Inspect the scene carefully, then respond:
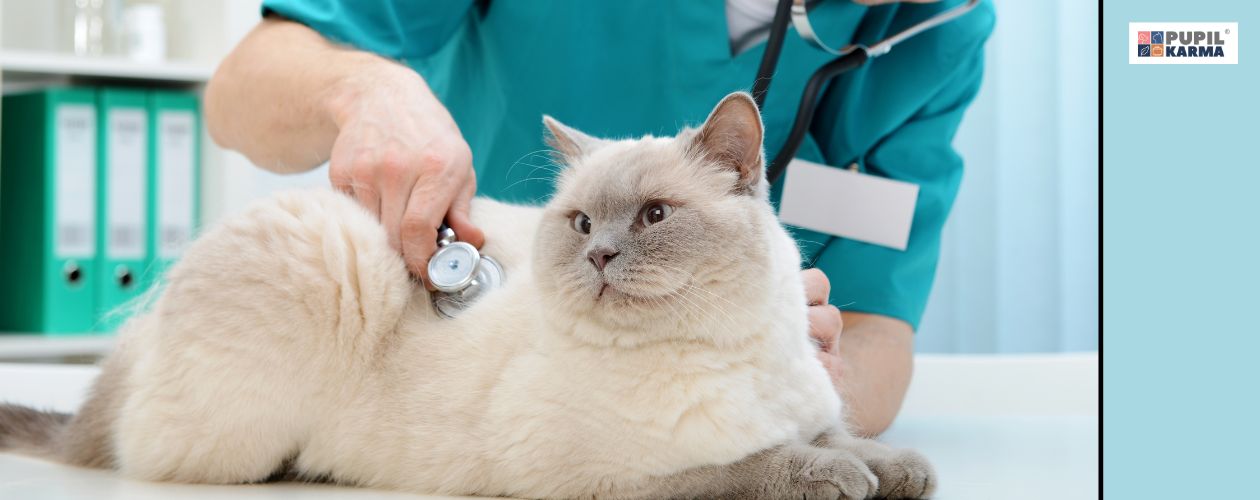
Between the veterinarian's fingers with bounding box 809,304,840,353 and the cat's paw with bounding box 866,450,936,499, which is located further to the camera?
the veterinarian's fingers with bounding box 809,304,840,353

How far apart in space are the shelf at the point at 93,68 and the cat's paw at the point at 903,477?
2138mm

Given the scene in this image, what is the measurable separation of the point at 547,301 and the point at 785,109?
80 cm

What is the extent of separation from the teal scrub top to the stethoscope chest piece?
1.66ft

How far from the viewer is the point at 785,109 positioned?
5.60ft

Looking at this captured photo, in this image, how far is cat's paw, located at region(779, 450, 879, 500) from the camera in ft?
3.00

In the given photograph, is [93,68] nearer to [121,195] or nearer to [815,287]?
[121,195]

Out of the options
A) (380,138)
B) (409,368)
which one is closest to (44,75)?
(380,138)

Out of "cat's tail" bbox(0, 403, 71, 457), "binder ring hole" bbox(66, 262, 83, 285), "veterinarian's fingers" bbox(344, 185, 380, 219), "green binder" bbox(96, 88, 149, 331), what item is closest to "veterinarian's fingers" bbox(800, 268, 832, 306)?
"veterinarian's fingers" bbox(344, 185, 380, 219)

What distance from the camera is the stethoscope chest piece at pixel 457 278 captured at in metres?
1.15

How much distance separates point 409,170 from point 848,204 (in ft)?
2.44

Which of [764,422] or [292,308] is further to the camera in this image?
[292,308]

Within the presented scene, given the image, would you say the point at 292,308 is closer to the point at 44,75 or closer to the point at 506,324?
the point at 506,324

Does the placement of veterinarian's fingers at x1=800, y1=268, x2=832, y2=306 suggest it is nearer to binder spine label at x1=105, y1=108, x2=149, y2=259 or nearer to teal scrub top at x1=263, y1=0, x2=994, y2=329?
teal scrub top at x1=263, y1=0, x2=994, y2=329
